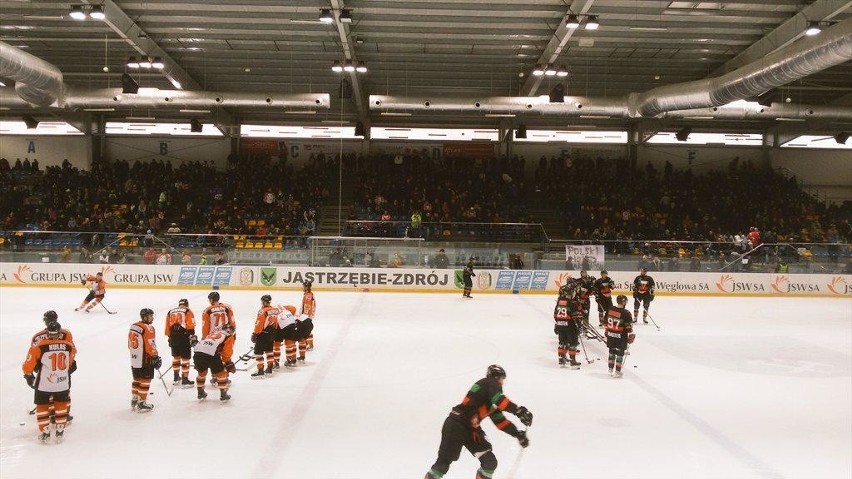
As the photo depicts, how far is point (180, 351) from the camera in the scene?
840 cm

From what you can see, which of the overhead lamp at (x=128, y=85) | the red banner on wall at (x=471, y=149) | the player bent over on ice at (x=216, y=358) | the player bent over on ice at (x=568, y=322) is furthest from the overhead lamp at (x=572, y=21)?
the red banner on wall at (x=471, y=149)

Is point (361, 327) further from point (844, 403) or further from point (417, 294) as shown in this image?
point (844, 403)

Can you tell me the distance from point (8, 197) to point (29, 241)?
28.4ft

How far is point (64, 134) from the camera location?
28875mm

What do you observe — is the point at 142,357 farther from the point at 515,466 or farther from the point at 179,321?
the point at 515,466

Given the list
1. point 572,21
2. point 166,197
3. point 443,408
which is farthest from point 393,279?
point 166,197

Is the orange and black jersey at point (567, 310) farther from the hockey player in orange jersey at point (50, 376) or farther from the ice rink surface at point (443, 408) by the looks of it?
the hockey player in orange jersey at point (50, 376)

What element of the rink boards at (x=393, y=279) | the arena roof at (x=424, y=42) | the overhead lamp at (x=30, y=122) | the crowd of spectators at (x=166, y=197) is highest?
the arena roof at (x=424, y=42)

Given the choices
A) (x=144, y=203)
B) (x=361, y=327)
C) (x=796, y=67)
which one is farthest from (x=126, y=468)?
(x=144, y=203)

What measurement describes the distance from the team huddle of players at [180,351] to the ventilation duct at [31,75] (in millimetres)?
10255

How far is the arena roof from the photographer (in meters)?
16.0

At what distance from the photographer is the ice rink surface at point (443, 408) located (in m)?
5.91

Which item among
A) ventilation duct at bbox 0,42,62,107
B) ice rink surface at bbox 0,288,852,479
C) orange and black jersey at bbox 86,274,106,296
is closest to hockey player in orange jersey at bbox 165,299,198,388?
ice rink surface at bbox 0,288,852,479

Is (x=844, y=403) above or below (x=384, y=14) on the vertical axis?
below
